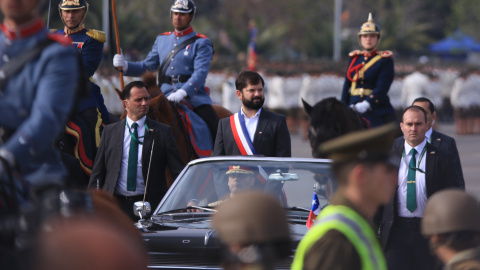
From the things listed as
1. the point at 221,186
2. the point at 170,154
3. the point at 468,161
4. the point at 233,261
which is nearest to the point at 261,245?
the point at 233,261

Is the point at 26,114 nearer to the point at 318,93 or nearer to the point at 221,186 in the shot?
the point at 221,186

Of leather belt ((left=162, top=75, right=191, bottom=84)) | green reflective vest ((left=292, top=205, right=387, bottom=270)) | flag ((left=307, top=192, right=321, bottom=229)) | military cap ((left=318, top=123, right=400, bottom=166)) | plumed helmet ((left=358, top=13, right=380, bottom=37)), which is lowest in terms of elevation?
flag ((left=307, top=192, right=321, bottom=229))

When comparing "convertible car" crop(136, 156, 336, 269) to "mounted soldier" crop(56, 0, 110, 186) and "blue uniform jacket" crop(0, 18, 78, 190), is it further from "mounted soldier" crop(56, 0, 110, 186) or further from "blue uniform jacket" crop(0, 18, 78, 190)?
"blue uniform jacket" crop(0, 18, 78, 190)

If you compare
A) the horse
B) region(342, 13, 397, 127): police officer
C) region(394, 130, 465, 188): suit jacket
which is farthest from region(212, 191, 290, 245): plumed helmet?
region(342, 13, 397, 127): police officer

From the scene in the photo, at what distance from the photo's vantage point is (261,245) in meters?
3.19

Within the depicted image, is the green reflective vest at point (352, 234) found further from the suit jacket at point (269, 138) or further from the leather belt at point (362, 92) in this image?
the leather belt at point (362, 92)

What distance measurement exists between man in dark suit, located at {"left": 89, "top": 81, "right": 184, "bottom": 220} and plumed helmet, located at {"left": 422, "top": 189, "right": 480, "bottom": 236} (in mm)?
5160

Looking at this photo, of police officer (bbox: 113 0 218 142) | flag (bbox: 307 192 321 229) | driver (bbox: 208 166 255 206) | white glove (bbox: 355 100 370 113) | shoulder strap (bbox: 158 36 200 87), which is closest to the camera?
flag (bbox: 307 192 321 229)

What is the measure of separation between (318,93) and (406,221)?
863 inches

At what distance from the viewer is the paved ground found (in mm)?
18188

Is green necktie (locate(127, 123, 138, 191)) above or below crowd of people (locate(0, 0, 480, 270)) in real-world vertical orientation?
below

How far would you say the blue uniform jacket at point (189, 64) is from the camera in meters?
11.4

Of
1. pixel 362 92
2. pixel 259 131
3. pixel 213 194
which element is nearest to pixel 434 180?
pixel 213 194

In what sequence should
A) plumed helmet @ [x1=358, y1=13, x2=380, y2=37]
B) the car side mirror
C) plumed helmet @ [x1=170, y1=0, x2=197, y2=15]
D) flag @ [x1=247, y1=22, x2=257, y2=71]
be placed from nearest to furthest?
1. the car side mirror
2. plumed helmet @ [x1=170, y1=0, x2=197, y2=15]
3. plumed helmet @ [x1=358, y1=13, x2=380, y2=37]
4. flag @ [x1=247, y1=22, x2=257, y2=71]
